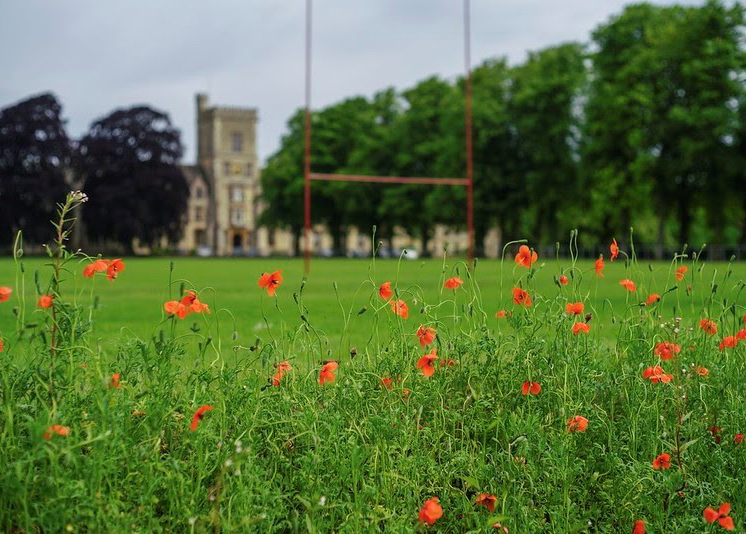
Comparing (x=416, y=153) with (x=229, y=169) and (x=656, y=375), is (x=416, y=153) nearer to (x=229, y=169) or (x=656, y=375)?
(x=656, y=375)

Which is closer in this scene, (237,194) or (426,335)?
(426,335)

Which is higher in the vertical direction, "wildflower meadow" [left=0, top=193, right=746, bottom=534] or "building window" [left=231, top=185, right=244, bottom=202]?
"building window" [left=231, top=185, right=244, bottom=202]

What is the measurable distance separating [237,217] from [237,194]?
340 cm

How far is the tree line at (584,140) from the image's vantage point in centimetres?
4088

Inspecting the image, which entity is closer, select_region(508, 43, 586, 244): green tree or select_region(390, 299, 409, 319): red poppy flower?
select_region(390, 299, 409, 319): red poppy flower

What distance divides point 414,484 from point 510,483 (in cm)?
43

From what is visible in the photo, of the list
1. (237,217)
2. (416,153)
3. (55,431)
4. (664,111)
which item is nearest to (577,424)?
(55,431)

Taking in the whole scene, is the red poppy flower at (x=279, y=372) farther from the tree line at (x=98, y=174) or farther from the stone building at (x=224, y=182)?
the stone building at (x=224, y=182)

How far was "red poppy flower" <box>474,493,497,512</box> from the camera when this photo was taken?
3646 mm

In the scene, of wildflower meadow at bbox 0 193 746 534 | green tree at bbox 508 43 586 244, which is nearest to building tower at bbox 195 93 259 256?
green tree at bbox 508 43 586 244

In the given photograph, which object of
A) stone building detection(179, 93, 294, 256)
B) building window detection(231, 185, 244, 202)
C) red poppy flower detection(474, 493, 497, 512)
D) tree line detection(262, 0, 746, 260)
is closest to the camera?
red poppy flower detection(474, 493, 497, 512)

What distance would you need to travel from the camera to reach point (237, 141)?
126m

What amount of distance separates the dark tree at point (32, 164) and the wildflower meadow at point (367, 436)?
59843mm

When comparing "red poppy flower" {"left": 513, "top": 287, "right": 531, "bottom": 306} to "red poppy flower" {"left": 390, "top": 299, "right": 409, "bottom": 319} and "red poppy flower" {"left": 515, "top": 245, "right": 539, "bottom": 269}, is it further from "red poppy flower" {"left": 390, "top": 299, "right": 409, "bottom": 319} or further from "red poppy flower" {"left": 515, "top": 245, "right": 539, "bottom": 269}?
"red poppy flower" {"left": 390, "top": 299, "right": 409, "bottom": 319}
